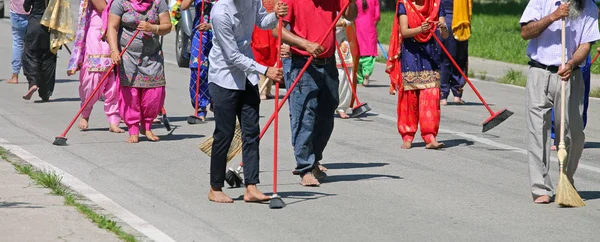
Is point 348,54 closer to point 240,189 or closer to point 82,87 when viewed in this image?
point 82,87

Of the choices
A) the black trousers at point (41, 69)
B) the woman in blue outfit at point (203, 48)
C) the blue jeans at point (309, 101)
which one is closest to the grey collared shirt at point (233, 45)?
the blue jeans at point (309, 101)

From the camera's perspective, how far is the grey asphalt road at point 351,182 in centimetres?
791

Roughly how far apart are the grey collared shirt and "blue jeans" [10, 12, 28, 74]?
891 cm

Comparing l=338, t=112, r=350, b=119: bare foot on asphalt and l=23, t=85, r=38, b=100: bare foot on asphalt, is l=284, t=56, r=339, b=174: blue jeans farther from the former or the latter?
l=23, t=85, r=38, b=100: bare foot on asphalt

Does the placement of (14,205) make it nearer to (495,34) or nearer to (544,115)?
(544,115)

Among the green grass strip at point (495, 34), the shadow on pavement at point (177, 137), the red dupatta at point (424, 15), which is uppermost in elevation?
the red dupatta at point (424, 15)

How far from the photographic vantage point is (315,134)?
31.7 ft

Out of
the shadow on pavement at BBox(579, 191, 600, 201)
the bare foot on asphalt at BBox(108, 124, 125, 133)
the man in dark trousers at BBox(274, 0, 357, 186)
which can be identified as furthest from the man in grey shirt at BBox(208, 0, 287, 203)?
the bare foot on asphalt at BBox(108, 124, 125, 133)

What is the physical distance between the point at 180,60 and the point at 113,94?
775 cm

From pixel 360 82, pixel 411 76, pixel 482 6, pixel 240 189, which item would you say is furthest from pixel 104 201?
pixel 482 6

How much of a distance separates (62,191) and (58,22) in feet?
20.7

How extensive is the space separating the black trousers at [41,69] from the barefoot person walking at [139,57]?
371cm

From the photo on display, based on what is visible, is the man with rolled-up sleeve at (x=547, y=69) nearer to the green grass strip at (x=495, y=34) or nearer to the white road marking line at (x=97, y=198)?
the white road marking line at (x=97, y=198)

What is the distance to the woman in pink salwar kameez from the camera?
12.8m
